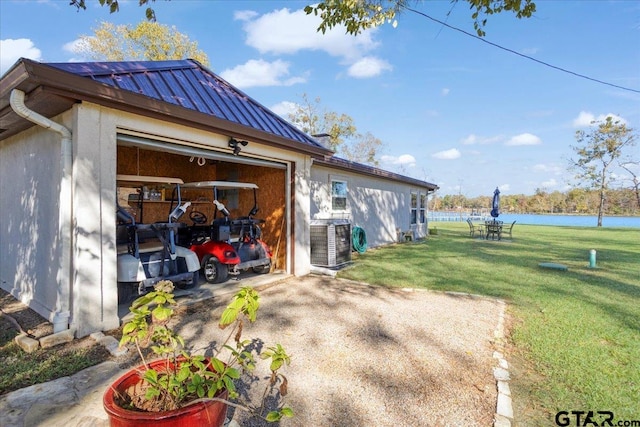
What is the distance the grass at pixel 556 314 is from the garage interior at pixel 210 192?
1.90 m

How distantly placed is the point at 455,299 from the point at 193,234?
5.44 m

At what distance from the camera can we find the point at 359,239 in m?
10.9

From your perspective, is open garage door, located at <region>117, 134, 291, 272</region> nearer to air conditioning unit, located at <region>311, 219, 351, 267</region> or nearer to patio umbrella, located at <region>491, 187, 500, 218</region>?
air conditioning unit, located at <region>311, 219, 351, 267</region>

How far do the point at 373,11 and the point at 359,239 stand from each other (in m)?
7.35

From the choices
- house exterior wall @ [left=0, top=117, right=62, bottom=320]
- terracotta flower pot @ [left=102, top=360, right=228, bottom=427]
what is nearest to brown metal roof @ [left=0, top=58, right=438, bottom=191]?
house exterior wall @ [left=0, top=117, right=62, bottom=320]

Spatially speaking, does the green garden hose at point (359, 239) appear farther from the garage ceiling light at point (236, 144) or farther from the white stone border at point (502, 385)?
the white stone border at point (502, 385)

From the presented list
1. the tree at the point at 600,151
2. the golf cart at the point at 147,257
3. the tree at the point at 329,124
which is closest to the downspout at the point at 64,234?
the golf cart at the point at 147,257

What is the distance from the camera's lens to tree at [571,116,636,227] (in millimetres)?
26297

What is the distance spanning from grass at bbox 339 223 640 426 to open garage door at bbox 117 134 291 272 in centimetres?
189

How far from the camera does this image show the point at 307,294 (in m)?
5.45

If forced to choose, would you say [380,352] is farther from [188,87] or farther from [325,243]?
[188,87]

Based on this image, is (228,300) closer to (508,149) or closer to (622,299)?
(622,299)

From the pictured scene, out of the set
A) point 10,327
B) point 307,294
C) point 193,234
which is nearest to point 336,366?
point 307,294

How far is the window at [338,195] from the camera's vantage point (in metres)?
10.3
